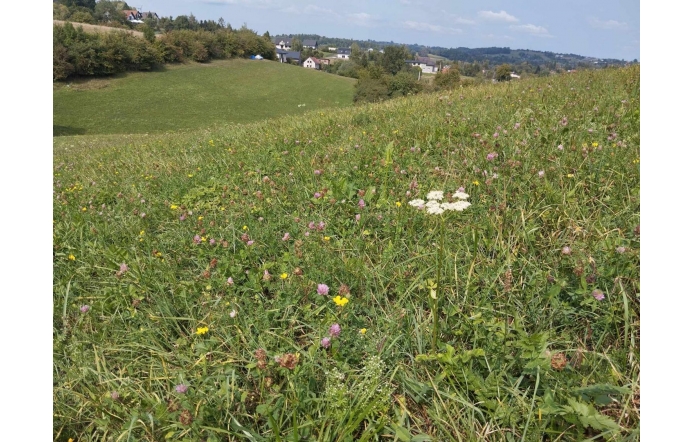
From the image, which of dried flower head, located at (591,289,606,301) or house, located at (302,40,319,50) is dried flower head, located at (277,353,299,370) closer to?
dried flower head, located at (591,289,606,301)

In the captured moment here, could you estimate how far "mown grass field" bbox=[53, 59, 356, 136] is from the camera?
1645 inches

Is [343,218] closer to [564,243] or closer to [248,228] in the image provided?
[248,228]

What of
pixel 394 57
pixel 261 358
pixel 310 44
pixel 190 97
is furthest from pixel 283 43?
pixel 261 358

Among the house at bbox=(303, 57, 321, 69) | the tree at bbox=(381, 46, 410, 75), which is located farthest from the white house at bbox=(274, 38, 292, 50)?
the tree at bbox=(381, 46, 410, 75)

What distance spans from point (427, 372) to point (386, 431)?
31 cm

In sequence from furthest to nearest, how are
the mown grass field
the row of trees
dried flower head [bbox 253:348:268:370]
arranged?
the row of trees
the mown grass field
dried flower head [bbox 253:348:268:370]

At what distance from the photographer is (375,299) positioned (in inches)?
95.1

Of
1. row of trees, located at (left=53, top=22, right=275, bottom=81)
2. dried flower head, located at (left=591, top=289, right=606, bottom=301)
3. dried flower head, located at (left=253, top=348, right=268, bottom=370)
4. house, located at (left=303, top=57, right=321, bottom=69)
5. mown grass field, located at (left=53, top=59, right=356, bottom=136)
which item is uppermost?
house, located at (left=303, top=57, right=321, bottom=69)

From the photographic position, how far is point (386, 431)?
1.73 m

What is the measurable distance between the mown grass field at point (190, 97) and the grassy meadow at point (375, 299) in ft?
107

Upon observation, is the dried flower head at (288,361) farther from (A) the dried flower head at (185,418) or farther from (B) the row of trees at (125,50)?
(B) the row of trees at (125,50)

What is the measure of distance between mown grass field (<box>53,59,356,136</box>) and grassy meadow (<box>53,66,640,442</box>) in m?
32.5

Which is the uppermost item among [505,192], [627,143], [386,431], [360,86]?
[360,86]

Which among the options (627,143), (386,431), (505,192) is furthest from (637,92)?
(386,431)
